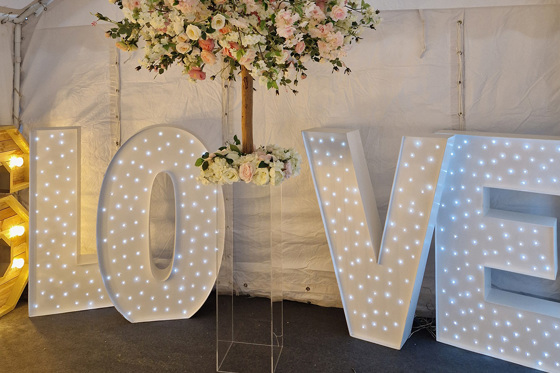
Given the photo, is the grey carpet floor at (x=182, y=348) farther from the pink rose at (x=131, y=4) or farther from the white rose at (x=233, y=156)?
the pink rose at (x=131, y=4)

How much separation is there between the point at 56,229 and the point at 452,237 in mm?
2406

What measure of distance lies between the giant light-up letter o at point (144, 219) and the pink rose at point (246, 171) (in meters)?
0.88

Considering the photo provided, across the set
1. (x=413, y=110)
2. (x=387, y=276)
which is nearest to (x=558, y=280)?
(x=387, y=276)

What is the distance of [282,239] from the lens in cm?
327

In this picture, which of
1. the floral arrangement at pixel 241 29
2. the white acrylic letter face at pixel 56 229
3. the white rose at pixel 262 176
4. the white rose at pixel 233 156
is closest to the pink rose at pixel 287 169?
the white rose at pixel 262 176

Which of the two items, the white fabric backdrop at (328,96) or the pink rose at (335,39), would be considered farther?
the white fabric backdrop at (328,96)

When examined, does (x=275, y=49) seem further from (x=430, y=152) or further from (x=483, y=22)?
(x=483, y=22)

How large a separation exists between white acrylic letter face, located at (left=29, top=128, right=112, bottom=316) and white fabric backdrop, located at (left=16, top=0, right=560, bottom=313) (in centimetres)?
32

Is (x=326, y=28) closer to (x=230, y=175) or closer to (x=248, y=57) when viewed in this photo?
(x=248, y=57)

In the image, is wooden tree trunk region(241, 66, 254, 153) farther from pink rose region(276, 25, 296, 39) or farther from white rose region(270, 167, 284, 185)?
pink rose region(276, 25, 296, 39)

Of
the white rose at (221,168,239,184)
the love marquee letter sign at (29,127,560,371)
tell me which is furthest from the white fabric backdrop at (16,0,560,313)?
the white rose at (221,168,239,184)

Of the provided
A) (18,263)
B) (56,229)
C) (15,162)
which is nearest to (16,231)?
(18,263)

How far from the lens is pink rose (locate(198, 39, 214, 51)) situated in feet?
6.47

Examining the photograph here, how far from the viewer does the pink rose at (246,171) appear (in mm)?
2119
